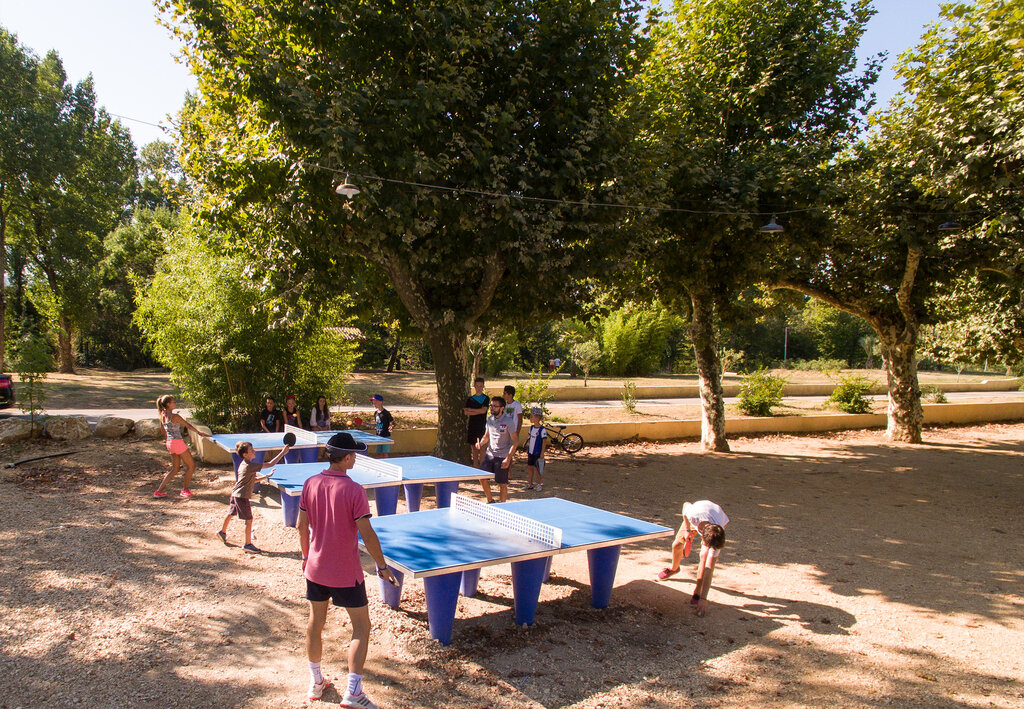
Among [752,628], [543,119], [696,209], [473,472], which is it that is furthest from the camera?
[696,209]

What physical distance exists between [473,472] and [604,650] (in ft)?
12.9

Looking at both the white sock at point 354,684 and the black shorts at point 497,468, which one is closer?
the white sock at point 354,684

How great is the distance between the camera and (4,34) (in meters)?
22.8

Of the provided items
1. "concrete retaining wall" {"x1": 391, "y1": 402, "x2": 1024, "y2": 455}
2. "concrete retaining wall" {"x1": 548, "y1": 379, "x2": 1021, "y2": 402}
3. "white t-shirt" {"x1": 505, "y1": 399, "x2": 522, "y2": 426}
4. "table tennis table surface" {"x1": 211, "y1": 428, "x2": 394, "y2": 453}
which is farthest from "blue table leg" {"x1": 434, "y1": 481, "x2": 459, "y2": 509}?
"concrete retaining wall" {"x1": 548, "y1": 379, "x2": 1021, "y2": 402}

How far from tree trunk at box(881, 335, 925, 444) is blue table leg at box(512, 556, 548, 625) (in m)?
17.0

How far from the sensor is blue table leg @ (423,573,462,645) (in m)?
5.14

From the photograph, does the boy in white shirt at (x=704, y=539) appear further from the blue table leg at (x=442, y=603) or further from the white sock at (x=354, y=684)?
the white sock at (x=354, y=684)

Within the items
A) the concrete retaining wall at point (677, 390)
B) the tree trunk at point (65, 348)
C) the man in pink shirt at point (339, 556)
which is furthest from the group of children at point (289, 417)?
the tree trunk at point (65, 348)

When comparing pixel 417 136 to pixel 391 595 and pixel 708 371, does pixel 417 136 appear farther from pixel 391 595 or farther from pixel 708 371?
pixel 708 371

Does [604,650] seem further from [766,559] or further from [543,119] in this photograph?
[543,119]

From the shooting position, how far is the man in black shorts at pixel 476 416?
11383 mm

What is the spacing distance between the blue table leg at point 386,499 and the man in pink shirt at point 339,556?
13.5 ft

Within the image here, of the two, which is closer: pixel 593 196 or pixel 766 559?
pixel 766 559

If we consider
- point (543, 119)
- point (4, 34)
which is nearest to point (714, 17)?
point (543, 119)
